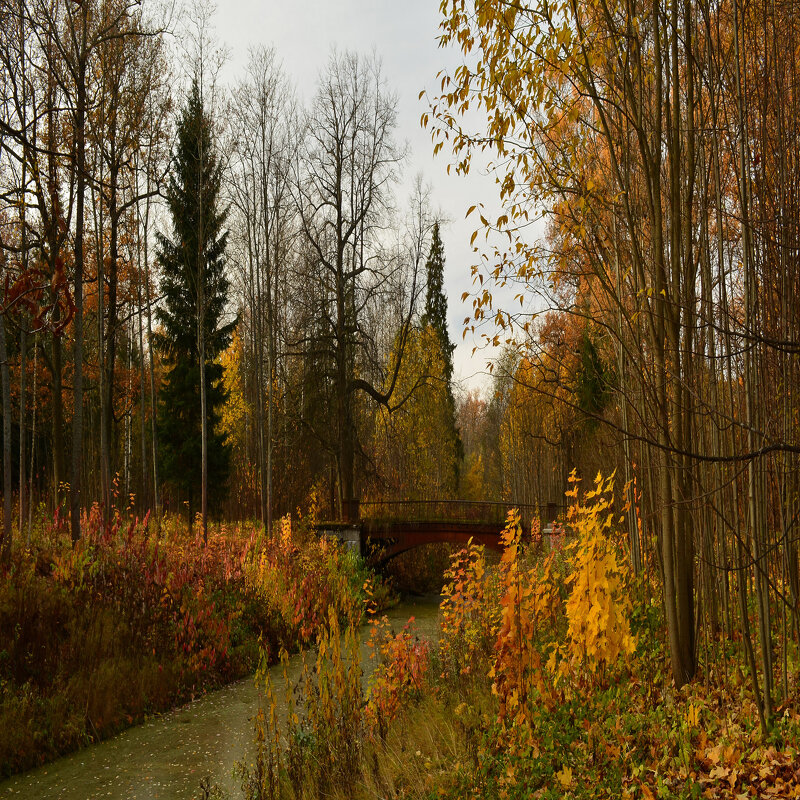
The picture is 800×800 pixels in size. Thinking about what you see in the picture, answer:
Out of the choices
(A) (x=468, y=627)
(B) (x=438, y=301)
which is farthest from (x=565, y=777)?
(B) (x=438, y=301)

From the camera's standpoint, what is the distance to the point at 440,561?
55.7 ft

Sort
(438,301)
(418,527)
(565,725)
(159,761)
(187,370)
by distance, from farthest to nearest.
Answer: (438,301) → (187,370) → (418,527) → (159,761) → (565,725)

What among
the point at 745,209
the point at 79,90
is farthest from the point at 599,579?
the point at 79,90

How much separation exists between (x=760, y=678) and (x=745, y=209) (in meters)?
2.61

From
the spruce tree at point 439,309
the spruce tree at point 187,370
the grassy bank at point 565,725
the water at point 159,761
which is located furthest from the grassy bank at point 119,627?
the spruce tree at point 439,309

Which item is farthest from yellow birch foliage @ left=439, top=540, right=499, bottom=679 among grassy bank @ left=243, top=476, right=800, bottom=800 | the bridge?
the bridge

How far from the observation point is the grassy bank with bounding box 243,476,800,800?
10.2 ft

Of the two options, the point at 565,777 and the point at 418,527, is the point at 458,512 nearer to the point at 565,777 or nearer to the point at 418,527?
the point at 418,527

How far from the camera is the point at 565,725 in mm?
3818

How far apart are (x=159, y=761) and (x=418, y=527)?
9211 millimetres

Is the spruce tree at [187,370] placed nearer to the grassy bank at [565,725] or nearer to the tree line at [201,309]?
the tree line at [201,309]

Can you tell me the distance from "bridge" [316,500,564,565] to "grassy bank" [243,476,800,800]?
8.49m

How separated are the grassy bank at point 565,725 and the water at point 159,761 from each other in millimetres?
595

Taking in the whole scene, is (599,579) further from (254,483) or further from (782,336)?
(254,483)
